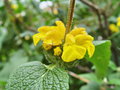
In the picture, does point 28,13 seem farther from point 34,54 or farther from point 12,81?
point 12,81

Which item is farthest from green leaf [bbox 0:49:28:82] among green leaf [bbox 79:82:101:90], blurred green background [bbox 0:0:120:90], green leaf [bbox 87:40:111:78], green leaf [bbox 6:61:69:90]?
green leaf [bbox 6:61:69:90]

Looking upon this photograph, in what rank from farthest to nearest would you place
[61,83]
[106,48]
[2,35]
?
[2,35] < [106,48] < [61,83]

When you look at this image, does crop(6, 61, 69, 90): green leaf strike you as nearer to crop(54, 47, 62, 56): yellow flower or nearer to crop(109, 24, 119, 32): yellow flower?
crop(54, 47, 62, 56): yellow flower

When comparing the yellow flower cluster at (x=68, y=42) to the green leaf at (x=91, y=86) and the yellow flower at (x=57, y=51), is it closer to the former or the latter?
the yellow flower at (x=57, y=51)

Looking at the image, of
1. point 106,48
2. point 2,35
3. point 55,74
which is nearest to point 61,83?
point 55,74

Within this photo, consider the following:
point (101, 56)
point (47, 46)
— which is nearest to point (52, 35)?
point (47, 46)

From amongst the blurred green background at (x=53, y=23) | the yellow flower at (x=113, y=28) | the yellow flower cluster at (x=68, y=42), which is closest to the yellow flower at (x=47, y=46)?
the yellow flower cluster at (x=68, y=42)
